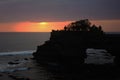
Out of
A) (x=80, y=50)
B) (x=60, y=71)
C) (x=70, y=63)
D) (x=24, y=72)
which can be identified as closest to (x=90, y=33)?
(x=80, y=50)

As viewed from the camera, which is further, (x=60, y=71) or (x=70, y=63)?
(x=70, y=63)

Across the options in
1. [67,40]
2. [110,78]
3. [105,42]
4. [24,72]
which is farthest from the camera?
[67,40]

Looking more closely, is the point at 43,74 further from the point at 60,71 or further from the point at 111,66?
the point at 111,66

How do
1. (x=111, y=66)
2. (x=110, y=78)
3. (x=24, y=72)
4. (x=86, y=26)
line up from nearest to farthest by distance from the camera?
(x=110, y=78), (x=111, y=66), (x=24, y=72), (x=86, y=26)

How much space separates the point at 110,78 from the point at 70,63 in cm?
1725

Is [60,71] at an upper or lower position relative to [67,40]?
lower

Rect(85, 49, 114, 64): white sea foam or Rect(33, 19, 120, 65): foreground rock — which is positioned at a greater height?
Rect(33, 19, 120, 65): foreground rock

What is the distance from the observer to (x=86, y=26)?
9094 centimetres

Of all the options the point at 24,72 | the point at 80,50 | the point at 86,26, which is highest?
the point at 86,26

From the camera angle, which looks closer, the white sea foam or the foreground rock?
the white sea foam

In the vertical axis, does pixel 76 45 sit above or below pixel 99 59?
above

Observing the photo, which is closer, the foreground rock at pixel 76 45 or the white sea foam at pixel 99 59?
the white sea foam at pixel 99 59

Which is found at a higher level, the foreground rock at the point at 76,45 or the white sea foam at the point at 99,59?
the foreground rock at the point at 76,45

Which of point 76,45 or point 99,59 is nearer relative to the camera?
point 99,59
